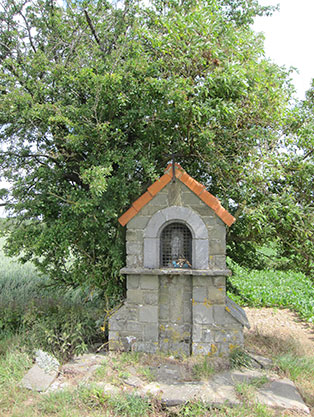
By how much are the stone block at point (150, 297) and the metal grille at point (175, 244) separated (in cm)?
57

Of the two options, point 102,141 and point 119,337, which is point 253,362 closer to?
point 119,337

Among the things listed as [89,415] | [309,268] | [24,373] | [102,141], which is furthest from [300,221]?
[24,373]

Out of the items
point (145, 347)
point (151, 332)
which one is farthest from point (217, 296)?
point (145, 347)

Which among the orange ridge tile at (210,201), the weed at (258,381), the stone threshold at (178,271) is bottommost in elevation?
the weed at (258,381)

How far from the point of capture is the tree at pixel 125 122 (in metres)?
5.14

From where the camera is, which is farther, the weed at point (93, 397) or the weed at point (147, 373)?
the weed at point (147, 373)

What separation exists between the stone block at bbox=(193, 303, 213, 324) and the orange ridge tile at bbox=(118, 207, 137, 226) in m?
1.86

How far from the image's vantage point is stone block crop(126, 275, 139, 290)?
561 cm

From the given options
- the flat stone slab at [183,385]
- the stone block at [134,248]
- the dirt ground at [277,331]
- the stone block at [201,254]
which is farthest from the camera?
the dirt ground at [277,331]

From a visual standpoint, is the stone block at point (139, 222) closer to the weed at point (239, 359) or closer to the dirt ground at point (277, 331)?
the weed at point (239, 359)

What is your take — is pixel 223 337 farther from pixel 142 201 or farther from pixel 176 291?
pixel 142 201

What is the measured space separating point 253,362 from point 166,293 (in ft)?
5.80

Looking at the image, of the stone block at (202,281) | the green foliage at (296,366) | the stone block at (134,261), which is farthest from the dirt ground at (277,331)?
the stone block at (134,261)

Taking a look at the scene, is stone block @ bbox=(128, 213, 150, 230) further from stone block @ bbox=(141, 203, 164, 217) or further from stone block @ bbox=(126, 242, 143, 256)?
stone block @ bbox=(126, 242, 143, 256)
